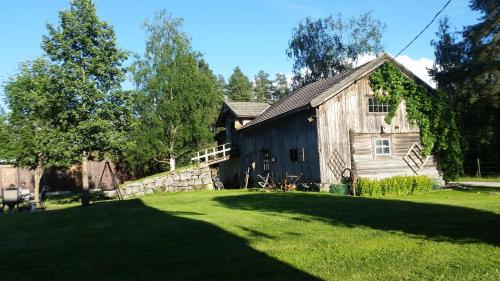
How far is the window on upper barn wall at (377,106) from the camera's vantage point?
23.7 m

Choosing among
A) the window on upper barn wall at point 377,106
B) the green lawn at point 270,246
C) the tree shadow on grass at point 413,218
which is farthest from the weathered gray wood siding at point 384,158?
the green lawn at point 270,246

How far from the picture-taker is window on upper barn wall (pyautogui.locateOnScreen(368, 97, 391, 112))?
932 inches

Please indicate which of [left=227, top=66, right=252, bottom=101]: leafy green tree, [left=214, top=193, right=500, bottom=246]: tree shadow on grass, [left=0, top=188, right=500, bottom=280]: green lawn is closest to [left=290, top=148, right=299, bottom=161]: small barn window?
[left=214, top=193, right=500, bottom=246]: tree shadow on grass

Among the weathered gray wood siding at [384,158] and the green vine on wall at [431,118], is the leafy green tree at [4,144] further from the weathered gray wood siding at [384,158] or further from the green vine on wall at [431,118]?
the green vine on wall at [431,118]

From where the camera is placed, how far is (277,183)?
2670cm

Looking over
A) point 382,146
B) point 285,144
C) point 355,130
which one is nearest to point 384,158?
point 382,146

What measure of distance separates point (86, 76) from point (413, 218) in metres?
21.7

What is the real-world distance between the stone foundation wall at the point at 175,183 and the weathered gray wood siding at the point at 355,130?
12.0 metres

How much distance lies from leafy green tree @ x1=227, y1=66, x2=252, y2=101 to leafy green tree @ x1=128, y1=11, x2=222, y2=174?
41336mm

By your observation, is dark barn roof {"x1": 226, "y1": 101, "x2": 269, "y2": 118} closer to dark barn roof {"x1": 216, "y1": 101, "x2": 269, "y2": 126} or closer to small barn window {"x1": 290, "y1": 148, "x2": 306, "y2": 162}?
dark barn roof {"x1": 216, "y1": 101, "x2": 269, "y2": 126}

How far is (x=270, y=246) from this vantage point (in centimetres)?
802

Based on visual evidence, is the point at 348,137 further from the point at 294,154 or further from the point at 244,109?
the point at 244,109

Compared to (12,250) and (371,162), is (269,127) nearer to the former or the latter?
(371,162)

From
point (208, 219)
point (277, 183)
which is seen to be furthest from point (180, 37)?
point (208, 219)
